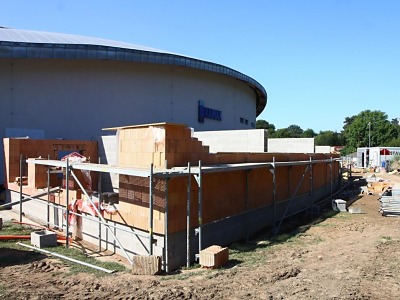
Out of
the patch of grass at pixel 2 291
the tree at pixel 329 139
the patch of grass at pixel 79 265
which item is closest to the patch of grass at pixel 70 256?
the patch of grass at pixel 79 265

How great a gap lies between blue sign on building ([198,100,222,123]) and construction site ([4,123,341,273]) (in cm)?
1410

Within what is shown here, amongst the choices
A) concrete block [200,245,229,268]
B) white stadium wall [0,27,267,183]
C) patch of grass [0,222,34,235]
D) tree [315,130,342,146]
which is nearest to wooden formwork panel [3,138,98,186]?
patch of grass [0,222,34,235]

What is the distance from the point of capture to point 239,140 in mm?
18141

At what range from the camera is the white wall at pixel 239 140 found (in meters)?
17.3

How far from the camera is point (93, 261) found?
9.31m

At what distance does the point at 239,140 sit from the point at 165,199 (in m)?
10.1

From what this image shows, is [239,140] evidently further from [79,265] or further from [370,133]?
[370,133]

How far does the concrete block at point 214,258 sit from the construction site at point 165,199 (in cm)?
→ 50

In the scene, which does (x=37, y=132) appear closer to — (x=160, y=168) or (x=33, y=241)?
(x=33, y=241)

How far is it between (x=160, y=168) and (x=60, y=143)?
9881 millimetres

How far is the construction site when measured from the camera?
347 inches

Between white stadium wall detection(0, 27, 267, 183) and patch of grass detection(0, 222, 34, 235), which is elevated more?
white stadium wall detection(0, 27, 267, 183)

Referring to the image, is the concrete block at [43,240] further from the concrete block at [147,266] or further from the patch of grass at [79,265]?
the concrete block at [147,266]

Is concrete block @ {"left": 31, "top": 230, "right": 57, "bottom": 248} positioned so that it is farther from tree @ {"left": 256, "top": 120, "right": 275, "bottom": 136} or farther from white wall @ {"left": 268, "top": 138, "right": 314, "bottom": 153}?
tree @ {"left": 256, "top": 120, "right": 275, "bottom": 136}
